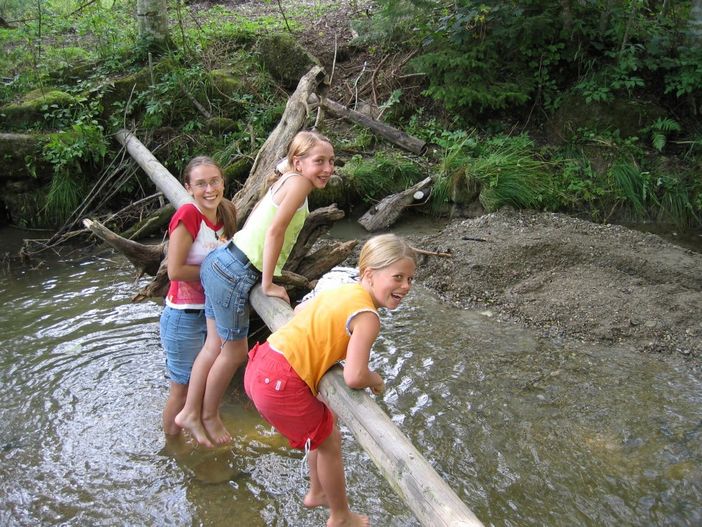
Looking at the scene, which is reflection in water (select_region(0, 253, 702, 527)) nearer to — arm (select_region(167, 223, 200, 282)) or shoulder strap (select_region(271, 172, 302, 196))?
arm (select_region(167, 223, 200, 282))

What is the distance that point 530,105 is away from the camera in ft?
31.0

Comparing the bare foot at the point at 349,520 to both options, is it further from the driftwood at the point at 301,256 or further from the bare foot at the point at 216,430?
the driftwood at the point at 301,256

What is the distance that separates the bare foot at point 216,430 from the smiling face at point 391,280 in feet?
5.93

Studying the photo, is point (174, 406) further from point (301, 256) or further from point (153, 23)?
point (153, 23)

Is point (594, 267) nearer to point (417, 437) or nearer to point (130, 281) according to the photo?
point (417, 437)

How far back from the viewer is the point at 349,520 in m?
3.04

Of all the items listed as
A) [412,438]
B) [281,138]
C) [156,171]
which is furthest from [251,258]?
[156,171]

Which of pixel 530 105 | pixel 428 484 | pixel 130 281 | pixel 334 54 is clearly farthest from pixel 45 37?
pixel 428 484

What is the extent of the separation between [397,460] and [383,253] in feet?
2.74

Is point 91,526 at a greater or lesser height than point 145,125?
lesser

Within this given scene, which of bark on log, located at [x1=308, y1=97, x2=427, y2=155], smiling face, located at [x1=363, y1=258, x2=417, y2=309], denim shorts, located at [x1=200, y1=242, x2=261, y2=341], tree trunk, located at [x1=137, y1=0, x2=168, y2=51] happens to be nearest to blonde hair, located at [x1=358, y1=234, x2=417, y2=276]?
smiling face, located at [x1=363, y1=258, x2=417, y2=309]

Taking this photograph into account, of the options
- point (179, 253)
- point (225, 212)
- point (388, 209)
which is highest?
point (225, 212)

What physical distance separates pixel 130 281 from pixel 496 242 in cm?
413

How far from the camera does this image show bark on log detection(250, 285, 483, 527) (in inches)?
73.4
